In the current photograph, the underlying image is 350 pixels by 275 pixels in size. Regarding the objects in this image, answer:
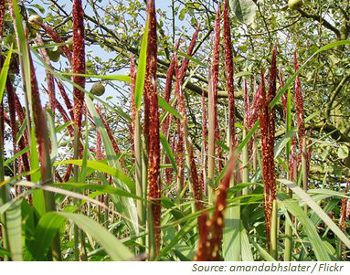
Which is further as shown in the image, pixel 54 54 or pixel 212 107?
pixel 54 54

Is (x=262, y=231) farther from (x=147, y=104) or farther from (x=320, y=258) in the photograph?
(x=147, y=104)

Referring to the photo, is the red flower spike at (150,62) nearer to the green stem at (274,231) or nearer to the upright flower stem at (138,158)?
the upright flower stem at (138,158)

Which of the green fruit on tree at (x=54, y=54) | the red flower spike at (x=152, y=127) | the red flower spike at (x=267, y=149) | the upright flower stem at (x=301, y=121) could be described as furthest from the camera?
the green fruit on tree at (x=54, y=54)

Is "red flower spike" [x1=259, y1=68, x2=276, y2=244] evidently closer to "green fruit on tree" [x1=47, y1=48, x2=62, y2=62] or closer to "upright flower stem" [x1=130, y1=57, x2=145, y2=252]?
"upright flower stem" [x1=130, y1=57, x2=145, y2=252]

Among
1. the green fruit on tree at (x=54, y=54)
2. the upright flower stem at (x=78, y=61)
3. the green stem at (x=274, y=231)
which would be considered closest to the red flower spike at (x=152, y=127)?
the upright flower stem at (x=78, y=61)

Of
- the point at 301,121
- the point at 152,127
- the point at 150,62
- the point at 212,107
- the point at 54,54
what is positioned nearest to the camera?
the point at 152,127

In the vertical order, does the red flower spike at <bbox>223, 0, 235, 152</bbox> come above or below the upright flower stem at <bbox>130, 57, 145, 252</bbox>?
above

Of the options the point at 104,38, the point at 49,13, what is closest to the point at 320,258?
the point at 104,38

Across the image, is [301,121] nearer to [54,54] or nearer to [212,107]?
[212,107]

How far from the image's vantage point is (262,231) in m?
1.46

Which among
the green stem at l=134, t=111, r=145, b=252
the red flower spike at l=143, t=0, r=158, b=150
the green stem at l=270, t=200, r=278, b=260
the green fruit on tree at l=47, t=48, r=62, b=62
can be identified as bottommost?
the green stem at l=270, t=200, r=278, b=260

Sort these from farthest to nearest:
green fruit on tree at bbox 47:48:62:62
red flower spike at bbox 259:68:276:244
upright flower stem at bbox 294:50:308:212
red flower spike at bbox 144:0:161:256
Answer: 1. green fruit on tree at bbox 47:48:62:62
2. upright flower stem at bbox 294:50:308:212
3. red flower spike at bbox 259:68:276:244
4. red flower spike at bbox 144:0:161:256

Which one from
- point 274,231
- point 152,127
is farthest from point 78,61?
point 274,231

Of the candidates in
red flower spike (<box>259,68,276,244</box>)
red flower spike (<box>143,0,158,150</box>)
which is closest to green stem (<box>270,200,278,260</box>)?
red flower spike (<box>259,68,276,244</box>)
